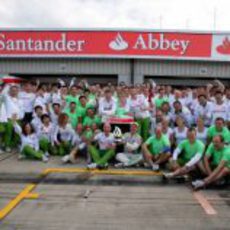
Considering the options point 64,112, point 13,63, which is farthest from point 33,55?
point 64,112

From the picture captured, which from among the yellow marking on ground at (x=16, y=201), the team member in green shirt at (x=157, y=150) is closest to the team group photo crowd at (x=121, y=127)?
the team member in green shirt at (x=157, y=150)

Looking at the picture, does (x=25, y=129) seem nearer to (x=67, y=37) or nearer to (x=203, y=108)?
(x=203, y=108)

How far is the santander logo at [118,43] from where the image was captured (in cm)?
1798

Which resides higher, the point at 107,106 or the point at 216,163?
the point at 107,106

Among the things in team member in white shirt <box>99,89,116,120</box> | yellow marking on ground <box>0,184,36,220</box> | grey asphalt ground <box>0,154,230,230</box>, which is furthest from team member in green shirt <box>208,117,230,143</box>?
yellow marking on ground <box>0,184,36,220</box>

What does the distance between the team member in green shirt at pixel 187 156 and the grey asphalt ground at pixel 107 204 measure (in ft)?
1.12

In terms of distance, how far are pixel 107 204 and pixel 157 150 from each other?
9.24 feet

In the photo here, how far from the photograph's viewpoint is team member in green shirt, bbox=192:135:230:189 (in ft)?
21.3

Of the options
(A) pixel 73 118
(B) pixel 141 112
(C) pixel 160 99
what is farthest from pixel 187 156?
(A) pixel 73 118

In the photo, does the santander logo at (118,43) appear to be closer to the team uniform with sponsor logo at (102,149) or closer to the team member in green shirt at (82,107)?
the team member in green shirt at (82,107)

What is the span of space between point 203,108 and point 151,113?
1.52m

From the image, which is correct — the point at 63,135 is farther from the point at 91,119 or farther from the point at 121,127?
the point at 121,127

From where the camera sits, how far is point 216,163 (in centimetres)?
696

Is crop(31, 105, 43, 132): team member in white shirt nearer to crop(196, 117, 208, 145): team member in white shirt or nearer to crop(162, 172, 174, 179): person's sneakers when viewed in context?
crop(162, 172, 174, 179): person's sneakers
